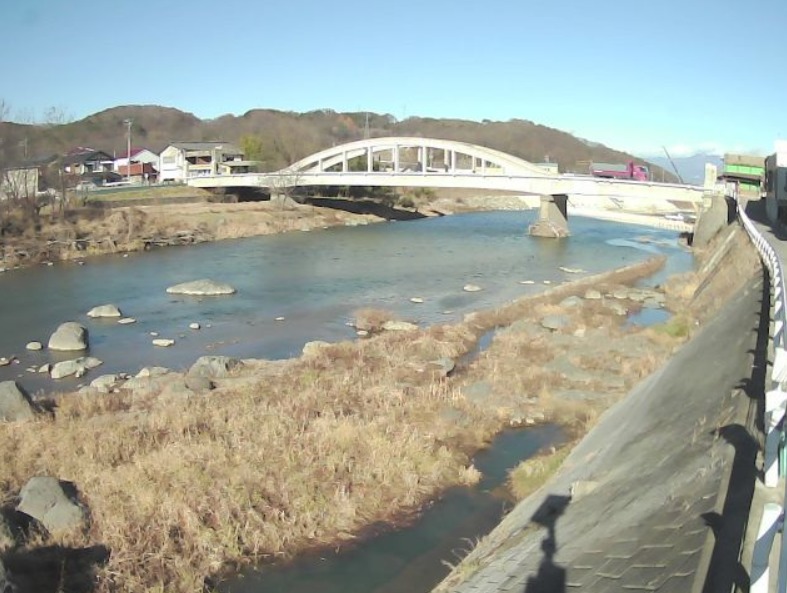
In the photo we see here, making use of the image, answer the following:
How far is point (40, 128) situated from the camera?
279ft

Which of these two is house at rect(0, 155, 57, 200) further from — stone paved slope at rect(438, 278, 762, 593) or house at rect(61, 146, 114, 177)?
stone paved slope at rect(438, 278, 762, 593)

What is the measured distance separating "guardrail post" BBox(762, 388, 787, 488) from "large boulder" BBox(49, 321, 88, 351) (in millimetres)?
16053

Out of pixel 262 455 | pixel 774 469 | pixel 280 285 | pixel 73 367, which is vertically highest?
pixel 774 469

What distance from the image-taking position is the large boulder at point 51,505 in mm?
7324

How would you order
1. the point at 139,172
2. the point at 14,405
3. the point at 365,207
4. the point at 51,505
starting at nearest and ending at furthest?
the point at 51,505 < the point at 14,405 < the point at 365,207 < the point at 139,172

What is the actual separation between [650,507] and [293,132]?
333 feet

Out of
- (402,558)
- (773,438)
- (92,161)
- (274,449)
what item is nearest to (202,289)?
(274,449)

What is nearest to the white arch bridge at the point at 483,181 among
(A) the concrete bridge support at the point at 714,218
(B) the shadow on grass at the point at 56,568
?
(A) the concrete bridge support at the point at 714,218

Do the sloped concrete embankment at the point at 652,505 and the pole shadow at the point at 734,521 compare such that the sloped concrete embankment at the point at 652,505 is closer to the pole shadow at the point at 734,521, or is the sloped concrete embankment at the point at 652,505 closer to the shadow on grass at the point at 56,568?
the pole shadow at the point at 734,521

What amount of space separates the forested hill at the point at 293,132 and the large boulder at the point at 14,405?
58.0 m

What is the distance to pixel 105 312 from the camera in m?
20.4

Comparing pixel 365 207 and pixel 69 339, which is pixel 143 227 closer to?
pixel 365 207

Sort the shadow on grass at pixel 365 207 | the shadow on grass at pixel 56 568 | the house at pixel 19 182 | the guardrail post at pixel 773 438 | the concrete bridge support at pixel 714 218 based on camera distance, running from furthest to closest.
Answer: the shadow on grass at pixel 365 207 < the house at pixel 19 182 < the concrete bridge support at pixel 714 218 < the shadow on grass at pixel 56 568 < the guardrail post at pixel 773 438

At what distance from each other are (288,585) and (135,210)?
3550cm
